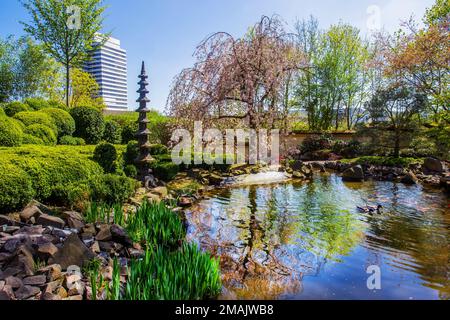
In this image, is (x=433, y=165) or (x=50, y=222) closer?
(x=50, y=222)

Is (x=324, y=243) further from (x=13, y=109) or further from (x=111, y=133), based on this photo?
(x=13, y=109)

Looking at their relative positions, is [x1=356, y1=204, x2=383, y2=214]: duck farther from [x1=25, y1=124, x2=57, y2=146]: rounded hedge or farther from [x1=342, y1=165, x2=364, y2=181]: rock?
[x1=25, y1=124, x2=57, y2=146]: rounded hedge

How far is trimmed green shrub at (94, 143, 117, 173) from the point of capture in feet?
27.8

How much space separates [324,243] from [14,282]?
4.57m

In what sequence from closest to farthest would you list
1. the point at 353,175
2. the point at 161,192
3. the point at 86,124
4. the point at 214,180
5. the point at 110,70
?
the point at 161,192, the point at 214,180, the point at 353,175, the point at 86,124, the point at 110,70

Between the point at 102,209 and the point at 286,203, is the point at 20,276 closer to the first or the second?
the point at 102,209

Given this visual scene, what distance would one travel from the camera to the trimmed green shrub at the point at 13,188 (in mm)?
5359

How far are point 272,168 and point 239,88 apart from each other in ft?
12.5

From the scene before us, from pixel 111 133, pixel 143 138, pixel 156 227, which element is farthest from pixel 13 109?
pixel 156 227

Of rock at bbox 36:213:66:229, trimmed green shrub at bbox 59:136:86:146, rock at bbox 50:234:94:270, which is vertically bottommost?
rock at bbox 50:234:94:270

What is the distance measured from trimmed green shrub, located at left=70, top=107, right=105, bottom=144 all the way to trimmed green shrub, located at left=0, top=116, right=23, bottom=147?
4804 mm

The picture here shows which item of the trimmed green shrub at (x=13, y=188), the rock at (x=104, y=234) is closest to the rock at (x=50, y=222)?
the rock at (x=104, y=234)

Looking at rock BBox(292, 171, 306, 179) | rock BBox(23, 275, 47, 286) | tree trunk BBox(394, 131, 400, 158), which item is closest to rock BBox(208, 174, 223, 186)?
rock BBox(292, 171, 306, 179)

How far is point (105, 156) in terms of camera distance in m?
8.55
